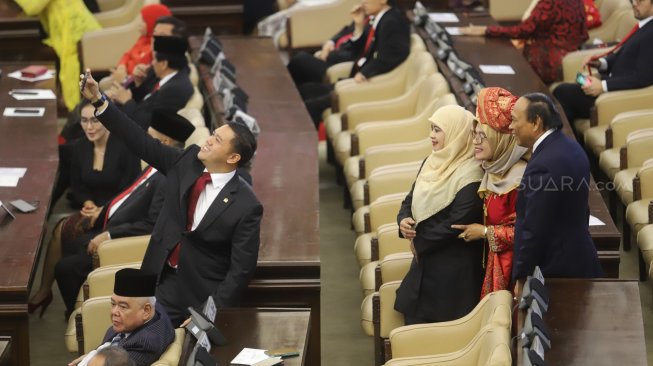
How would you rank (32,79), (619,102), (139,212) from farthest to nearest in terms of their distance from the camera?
(32,79) → (619,102) → (139,212)

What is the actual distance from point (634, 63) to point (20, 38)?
5041 millimetres

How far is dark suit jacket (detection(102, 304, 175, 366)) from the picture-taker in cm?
541

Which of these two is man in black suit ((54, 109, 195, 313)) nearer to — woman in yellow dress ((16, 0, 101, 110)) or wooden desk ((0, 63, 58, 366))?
wooden desk ((0, 63, 58, 366))

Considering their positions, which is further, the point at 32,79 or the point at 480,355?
the point at 32,79

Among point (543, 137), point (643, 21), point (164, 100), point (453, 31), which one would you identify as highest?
point (543, 137)

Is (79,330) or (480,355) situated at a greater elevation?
(480,355)

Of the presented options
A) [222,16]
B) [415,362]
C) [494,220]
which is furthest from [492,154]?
[222,16]

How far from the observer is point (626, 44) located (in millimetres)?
8250

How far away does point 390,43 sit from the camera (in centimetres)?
904

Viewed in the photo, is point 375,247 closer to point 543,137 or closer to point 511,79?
point 543,137

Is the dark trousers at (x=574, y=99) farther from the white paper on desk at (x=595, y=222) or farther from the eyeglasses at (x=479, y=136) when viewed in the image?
the eyeglasses at (x=479, y=136)

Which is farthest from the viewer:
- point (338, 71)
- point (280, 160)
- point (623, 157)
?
point (338, 71)

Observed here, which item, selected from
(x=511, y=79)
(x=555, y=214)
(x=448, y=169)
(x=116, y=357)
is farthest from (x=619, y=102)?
(x=116, y=357)

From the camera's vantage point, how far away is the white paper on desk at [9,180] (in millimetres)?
7446
